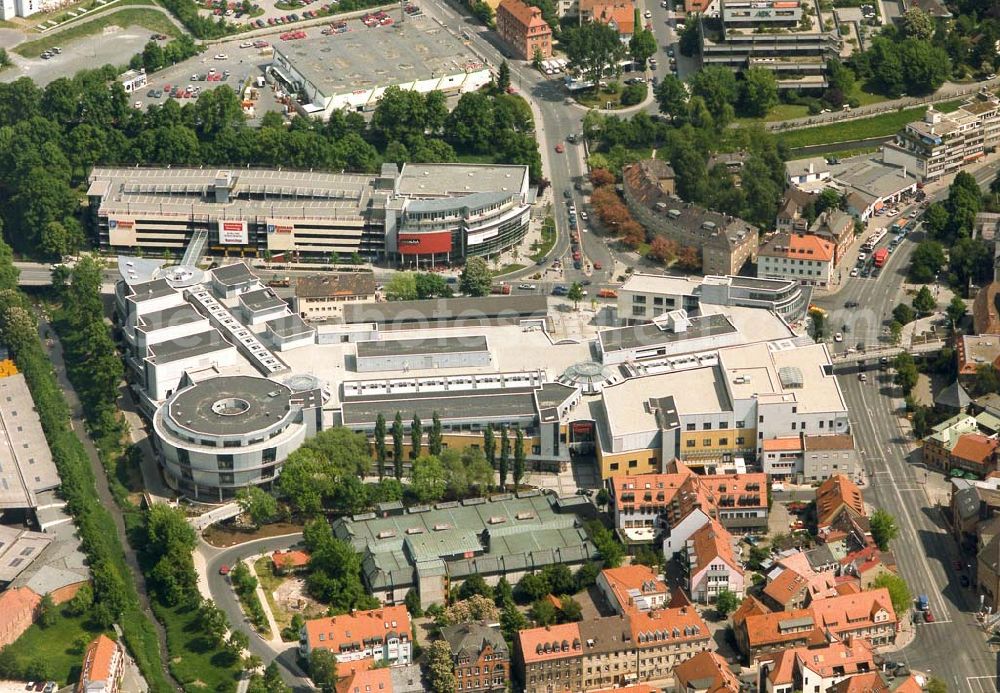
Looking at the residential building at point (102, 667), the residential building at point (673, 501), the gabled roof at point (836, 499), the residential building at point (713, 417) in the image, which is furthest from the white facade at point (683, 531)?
the residential building at point (102, 667)

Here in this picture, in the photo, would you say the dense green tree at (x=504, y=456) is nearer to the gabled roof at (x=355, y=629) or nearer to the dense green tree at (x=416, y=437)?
the dense green tree at (x=416, y=437)

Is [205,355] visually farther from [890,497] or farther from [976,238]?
[976,238]

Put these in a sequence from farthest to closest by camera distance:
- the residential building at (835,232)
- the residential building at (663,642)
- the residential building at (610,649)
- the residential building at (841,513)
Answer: the residential building at (835,232), the residential building at (841,513), the residential building at (663,642), the residential building at (610,649)

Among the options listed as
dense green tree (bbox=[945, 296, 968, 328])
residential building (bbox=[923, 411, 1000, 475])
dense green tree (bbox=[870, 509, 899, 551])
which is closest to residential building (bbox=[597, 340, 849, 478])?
residential building (bbox=[923, 411, 1000, 475])

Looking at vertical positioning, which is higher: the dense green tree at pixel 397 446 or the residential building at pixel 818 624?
the dense green tree at pixel 397 446

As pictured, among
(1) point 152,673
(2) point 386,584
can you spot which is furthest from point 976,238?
(1) point 152,673

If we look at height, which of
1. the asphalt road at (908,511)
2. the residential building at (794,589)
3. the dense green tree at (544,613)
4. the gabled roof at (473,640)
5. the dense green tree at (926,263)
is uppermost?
the dense green tree at (926,263)

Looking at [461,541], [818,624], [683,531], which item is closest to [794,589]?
[818,624]

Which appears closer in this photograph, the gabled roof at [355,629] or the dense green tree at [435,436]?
the gabled roof at [355,629]
